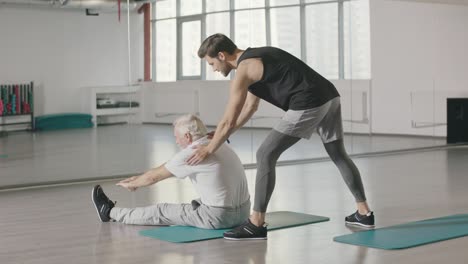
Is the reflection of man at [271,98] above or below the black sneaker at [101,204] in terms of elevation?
above

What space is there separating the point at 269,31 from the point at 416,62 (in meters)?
3.12

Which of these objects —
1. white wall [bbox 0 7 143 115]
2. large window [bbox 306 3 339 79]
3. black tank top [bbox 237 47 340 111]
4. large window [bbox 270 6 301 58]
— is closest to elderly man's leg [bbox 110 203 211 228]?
black tank top [bbox 237 47 340 111]

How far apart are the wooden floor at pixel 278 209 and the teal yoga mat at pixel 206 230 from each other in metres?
0.08

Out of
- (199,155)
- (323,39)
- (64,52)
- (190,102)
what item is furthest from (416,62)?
(199,155)

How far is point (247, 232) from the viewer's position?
4352 mm

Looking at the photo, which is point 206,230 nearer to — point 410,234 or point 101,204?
point 101,204

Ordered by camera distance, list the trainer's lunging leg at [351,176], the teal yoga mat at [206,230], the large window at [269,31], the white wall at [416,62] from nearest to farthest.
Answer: the teal yoga mat at [206,230] → the trainer's lunging leg at [351,176] → the large window at [269,31] → the white wall at [416,62]

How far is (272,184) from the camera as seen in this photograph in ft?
14.4

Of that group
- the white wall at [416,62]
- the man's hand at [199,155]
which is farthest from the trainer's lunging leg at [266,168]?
the white wall at [416,62]

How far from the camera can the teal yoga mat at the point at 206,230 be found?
441 cm

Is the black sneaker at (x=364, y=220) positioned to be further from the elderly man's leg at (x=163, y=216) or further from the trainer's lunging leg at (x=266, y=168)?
the elderly man's leg at (x=163, y=216)

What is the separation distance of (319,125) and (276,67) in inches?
20.9

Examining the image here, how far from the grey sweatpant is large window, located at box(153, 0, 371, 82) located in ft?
9.23

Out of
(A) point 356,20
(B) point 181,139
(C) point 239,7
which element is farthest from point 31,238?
(A) point 356,20
